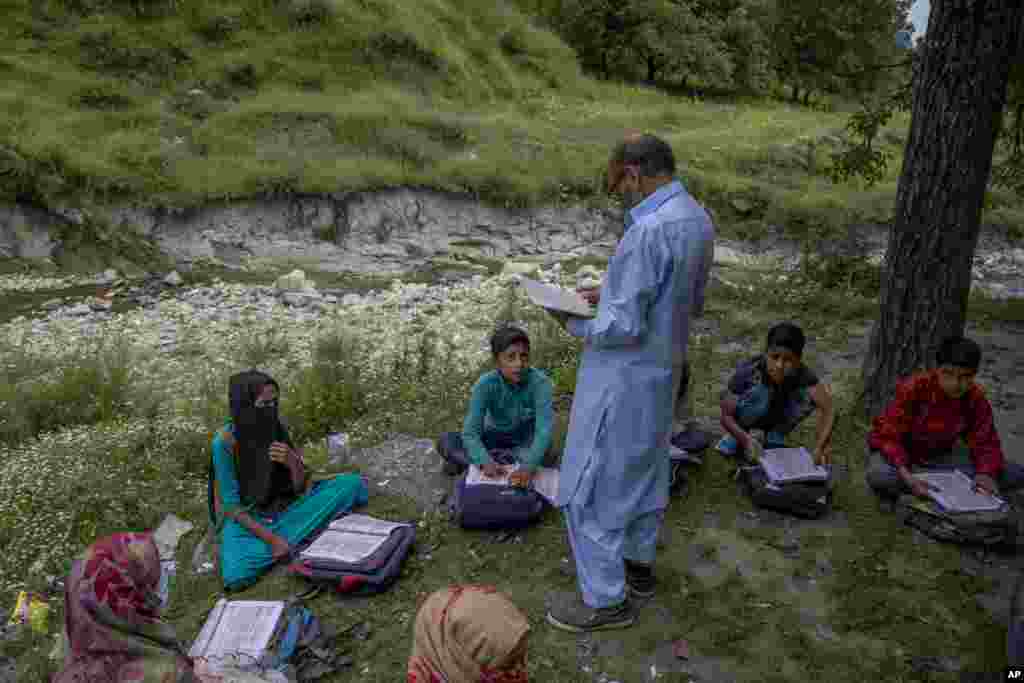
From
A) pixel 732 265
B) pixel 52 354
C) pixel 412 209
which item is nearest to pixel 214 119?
pixel 412 209

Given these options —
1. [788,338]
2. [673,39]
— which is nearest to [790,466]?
[788,338]

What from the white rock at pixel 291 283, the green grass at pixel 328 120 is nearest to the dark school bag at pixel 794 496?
the white rock at pixel 291 283

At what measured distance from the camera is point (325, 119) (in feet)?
45.8

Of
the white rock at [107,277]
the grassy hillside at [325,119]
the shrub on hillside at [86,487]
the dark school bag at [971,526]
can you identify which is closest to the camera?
the dark school bag at [971,526]

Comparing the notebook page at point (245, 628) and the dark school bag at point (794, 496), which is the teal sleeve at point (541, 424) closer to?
the dark school bag at point (794, 496)

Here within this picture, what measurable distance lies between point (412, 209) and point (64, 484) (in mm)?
8482

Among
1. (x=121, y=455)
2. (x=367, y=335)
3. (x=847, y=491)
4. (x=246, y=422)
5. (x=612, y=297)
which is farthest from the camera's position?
(x=367, y=335)

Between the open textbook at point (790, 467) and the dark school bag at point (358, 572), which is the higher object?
the open textbook at point (790, 467)

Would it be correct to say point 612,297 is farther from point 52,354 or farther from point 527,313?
point 52,354

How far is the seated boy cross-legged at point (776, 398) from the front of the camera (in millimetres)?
4070

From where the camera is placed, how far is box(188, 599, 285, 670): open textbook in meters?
3.02

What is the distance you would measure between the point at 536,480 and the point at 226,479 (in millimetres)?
1601

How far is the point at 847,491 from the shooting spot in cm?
443

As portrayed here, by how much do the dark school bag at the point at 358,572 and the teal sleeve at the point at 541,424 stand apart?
Result: 84 cm
